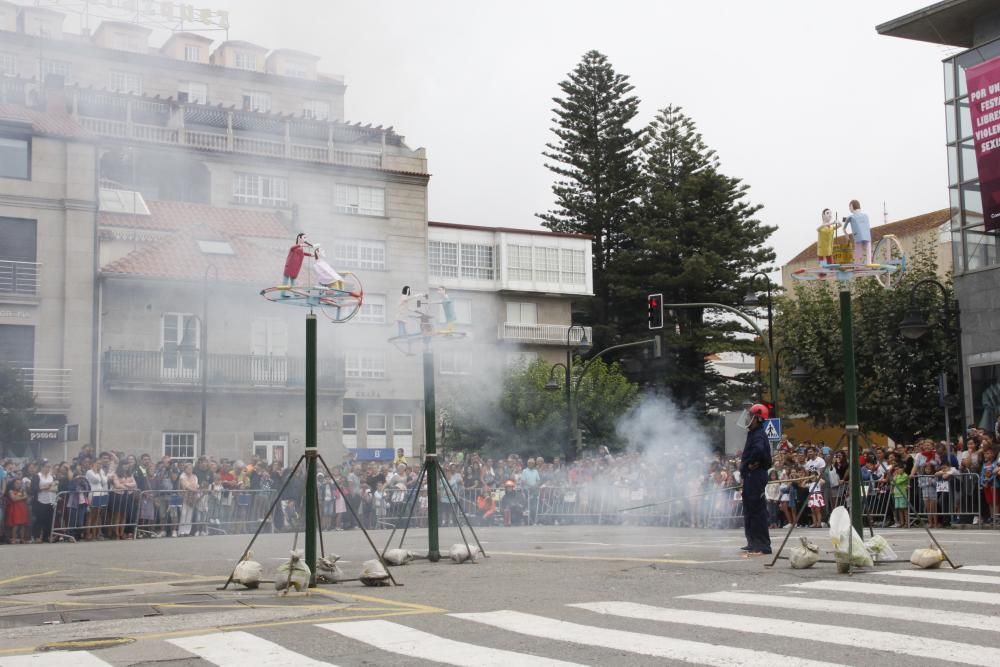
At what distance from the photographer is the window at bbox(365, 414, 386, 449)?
3322cm

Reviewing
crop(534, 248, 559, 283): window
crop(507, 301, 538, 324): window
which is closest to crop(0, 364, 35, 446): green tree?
crop(507, 301, 538, 324): window

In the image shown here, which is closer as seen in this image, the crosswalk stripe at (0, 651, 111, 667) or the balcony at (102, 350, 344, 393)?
the crosswalk stripe at (0, 651, 111, 667)

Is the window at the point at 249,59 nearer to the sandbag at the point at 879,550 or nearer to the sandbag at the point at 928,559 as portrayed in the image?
the sandbag at the point at 879,550

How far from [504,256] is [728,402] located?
13.8 m

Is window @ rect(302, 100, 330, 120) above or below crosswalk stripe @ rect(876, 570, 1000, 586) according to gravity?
above

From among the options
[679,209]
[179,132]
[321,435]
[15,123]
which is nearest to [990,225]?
[321,435]

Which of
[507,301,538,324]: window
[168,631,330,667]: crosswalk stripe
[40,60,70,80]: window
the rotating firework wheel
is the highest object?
[507,301,538,324]: window

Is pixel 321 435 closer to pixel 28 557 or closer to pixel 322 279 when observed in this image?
pixel 28 557

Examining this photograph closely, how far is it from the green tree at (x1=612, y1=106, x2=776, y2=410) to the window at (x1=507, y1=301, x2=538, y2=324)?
467 centimetres

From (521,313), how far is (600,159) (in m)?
9.19

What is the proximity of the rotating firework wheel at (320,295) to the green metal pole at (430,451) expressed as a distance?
1.98 meters

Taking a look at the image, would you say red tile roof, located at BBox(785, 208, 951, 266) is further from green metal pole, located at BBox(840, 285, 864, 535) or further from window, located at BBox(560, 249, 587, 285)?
green metal pole, located at BBox(840, 285, 864, 535)

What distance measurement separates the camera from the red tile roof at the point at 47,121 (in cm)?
1622

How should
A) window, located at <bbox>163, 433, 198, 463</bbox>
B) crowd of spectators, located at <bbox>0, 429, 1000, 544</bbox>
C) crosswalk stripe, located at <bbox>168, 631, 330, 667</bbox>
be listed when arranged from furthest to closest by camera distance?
window, located at <bbox>163, 433, 198, 463</bbox> < crowd of spectators, located at <bbox>0, 429, 1000, 544</bbox> < crosswalk stripe, located at <bbox>168, 631, 330, 667</bbox>
